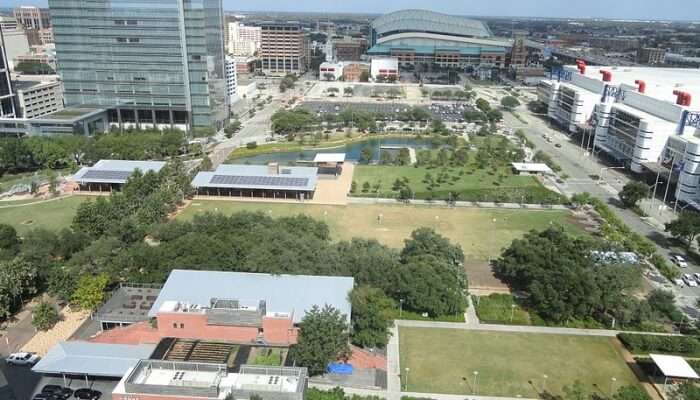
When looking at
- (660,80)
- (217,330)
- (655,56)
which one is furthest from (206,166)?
(655,56)

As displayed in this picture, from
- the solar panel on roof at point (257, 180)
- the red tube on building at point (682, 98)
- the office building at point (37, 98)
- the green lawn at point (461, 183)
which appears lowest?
the green lawn at point (461, 183)

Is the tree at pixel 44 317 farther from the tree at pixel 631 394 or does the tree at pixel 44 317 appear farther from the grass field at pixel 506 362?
the tree at pixel 631 394

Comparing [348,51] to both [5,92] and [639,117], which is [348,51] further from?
[639,117]

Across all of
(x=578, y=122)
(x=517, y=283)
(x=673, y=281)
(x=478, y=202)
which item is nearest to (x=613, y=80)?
(x=578, y=122)

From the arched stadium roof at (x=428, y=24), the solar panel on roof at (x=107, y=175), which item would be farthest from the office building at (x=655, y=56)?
the solar panel on roof at (x=107, y=175)

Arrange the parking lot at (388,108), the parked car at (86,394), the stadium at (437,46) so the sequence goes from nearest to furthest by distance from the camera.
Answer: the parked car at (86,394)
the parking lot at (388,108)
the stadium at (437,46)

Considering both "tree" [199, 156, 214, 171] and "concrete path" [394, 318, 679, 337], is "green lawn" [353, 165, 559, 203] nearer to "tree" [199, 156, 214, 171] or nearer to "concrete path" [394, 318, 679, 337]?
"tree" [199, 156, 214, 171]

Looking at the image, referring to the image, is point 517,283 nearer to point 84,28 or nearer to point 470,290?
point 470,290
